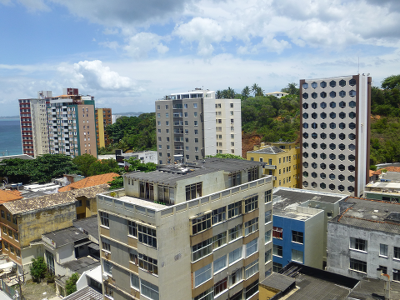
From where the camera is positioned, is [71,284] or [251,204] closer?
[251,204]

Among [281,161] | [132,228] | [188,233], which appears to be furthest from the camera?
[281,161]

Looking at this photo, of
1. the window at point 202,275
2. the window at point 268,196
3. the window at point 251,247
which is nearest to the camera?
the window at point 202,275

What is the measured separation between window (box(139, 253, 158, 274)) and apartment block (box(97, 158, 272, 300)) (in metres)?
0.06

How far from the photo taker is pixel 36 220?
3744cm

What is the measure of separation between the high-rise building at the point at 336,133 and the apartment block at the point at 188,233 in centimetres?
3652

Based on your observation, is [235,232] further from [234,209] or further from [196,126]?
[196,126]

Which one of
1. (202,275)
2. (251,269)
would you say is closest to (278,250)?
(251,269)

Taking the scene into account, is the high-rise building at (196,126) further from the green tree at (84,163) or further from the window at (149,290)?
the window at (149,290)

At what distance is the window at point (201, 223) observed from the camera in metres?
21.6

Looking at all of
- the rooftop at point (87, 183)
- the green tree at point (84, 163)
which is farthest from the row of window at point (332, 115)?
the green tree at point (84, 163)

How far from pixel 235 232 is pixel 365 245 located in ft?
39.1

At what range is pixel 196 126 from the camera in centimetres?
7475

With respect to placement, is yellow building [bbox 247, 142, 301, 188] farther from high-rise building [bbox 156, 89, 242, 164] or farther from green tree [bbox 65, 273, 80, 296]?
green tree [bbox 65, 273, 80, 296]

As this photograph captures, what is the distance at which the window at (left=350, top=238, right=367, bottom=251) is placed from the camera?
2805 cm
